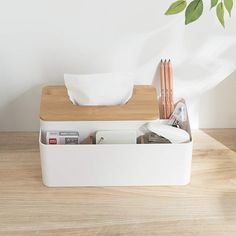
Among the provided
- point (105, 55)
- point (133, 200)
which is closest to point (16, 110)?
point (105, 55)

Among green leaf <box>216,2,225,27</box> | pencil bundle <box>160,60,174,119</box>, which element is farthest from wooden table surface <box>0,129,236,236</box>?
green leaf <box>216,2,225,27</box>

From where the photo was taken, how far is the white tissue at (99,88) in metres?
0.92

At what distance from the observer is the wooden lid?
903 millimetres

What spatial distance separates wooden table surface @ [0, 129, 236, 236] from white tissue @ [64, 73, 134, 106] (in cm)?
15

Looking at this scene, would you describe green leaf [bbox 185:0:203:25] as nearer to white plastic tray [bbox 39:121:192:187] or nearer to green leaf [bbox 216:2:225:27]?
green leaf [bbox 216:2:225:27]

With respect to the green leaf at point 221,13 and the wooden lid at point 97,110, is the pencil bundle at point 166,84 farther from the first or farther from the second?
the green leaf at point 221,13

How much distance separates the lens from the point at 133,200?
897 mm

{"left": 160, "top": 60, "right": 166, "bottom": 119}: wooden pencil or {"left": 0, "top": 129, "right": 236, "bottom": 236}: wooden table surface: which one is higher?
{"left": 160, "top": 60, "right": 166, "bottom": 119}: wooden pencil

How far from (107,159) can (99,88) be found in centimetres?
13

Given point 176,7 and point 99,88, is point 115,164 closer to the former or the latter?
point 99,88

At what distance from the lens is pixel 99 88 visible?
93 centimetres

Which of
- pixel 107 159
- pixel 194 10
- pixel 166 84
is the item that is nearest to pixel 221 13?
pixel 194 10

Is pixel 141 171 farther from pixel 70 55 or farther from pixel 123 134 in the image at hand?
pixel 70 55

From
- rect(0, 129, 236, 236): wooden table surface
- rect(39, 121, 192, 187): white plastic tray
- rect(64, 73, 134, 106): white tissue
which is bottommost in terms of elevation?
rect(0, 129, 236, 236): wooden table surface
